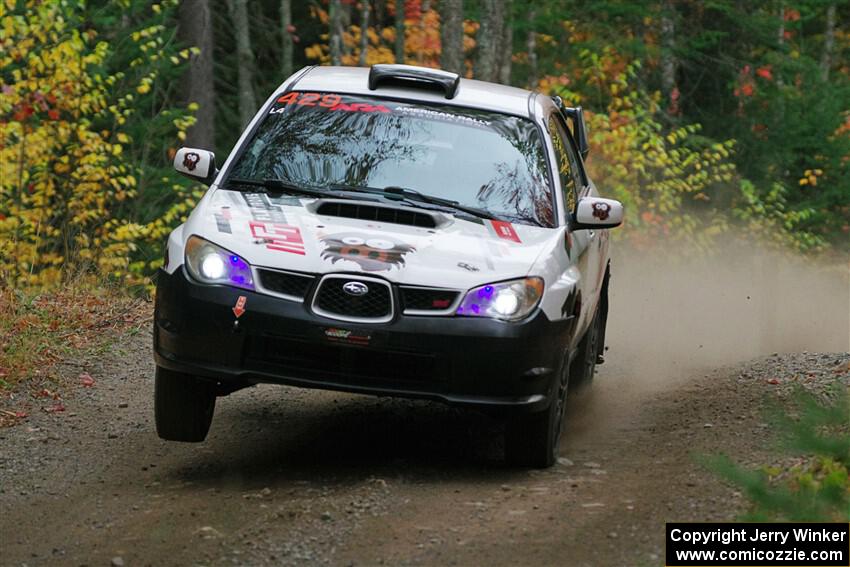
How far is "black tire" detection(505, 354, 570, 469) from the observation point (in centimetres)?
684

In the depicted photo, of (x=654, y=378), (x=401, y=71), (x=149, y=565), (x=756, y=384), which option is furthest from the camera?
(x=654, y=378)

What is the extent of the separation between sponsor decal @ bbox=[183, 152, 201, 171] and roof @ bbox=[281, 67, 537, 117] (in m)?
0.88

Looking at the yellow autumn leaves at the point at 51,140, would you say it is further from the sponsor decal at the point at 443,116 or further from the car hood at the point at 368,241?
the car hood at the point at 368,241

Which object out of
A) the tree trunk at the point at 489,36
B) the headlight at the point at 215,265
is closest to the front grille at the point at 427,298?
the headlight at the point at 215,265

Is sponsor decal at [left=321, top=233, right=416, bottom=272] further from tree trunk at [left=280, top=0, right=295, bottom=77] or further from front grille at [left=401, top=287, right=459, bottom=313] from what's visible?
tree trunk at [left=280, top=0, right=295, bottom=77]

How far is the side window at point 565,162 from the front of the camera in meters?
7.93

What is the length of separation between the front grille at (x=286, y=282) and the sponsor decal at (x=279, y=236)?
4.9 inches

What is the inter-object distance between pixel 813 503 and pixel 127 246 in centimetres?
1358

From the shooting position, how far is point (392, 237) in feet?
21.8

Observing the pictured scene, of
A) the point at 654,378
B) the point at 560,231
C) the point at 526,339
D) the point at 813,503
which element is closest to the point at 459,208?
the point at 560,231

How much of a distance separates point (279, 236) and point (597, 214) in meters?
1.90

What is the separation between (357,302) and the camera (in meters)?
6.34

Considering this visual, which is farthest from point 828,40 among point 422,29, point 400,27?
point 400,27

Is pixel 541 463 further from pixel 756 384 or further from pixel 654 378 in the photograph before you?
pixel 654 378
